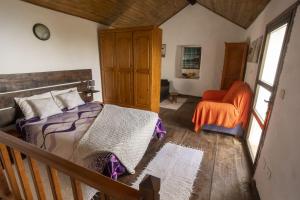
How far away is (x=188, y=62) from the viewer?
606 centimetres

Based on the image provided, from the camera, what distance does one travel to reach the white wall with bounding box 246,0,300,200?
1.21 metres

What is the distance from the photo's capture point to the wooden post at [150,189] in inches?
26.2

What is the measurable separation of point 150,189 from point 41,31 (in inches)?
129

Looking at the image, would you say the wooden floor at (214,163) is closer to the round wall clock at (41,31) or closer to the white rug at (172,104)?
the white rug at (172,104)

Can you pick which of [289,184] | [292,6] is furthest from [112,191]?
[292,6]

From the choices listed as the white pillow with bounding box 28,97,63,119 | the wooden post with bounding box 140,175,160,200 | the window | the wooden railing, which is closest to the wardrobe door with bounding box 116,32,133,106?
the white pillow with bounding box 28,97,63,119

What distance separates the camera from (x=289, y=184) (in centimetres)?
120

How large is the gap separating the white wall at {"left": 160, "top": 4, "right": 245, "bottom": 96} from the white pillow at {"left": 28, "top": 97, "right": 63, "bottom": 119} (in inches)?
180

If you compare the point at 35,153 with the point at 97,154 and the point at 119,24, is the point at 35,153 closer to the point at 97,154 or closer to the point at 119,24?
the point at 97,154

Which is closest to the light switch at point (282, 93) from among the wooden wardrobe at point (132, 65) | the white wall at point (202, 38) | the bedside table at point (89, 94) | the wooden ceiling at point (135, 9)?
the wooden ceiling at point (135, 9)

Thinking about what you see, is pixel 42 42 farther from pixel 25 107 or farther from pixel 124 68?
pixel 124 68

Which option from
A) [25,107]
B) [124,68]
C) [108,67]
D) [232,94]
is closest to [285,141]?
[232,94]

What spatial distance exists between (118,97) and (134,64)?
1014mm

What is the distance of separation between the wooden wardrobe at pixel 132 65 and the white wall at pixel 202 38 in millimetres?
2362
